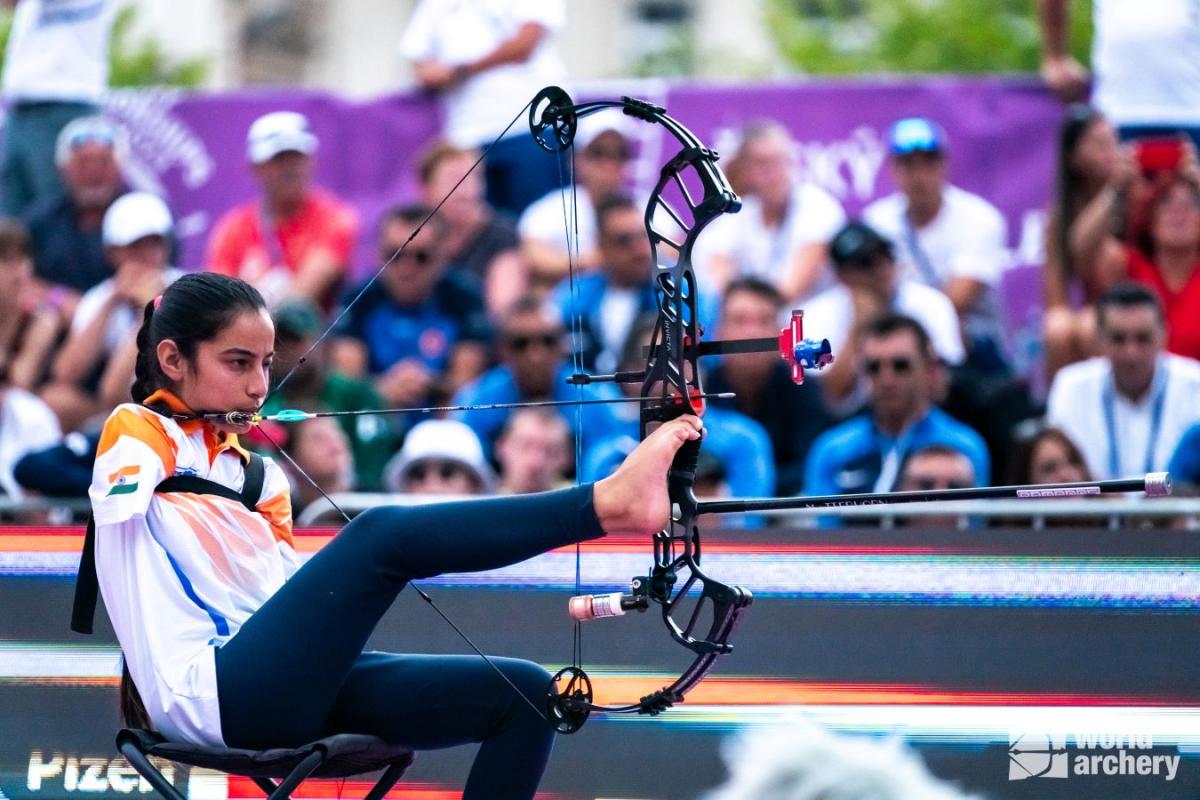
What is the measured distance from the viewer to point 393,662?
3.79 m

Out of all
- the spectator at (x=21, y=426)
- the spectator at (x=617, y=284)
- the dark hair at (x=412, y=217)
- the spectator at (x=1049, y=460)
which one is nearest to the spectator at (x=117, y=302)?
the spectator at (x=21, y=426)

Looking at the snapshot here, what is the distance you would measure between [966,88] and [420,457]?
10.3ft

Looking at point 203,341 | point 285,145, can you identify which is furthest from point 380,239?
point 203,341

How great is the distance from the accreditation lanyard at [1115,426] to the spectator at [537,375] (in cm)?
173

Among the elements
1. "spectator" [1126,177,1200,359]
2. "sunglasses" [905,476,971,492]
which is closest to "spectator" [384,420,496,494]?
"sunglasses" [905,476,971,492]

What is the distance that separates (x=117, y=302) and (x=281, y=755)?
448cm

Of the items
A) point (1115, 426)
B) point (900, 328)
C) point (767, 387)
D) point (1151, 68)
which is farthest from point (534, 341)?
point (1151, 68)

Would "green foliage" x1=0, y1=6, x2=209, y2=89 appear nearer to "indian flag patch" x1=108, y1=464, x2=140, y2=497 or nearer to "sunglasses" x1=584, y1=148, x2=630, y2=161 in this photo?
"sunglasses" x1=584, y1=148, x2=630, y2=161

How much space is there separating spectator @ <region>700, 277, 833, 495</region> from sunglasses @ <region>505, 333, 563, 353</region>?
0.61 metres

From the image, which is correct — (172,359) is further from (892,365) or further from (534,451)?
(892,365)

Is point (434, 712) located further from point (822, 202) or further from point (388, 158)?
point (388, 158)

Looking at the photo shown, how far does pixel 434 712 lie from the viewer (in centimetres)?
369

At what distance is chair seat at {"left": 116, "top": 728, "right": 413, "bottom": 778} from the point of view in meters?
3.53

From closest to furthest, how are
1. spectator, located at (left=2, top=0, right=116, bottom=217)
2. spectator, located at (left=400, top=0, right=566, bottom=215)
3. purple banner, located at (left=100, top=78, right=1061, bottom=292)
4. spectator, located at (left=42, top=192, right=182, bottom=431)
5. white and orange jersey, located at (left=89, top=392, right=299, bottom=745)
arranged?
white and orange jersey, located at (left=89, top=392, right=299, bottom=745), spectator, located at (left=42, top=192, right=182, bottom=431), purple banner, located at (left=100, top=78, right=1061, bottom=292), spectator, located at (left=400, top=0, right=566, bottom=215), spectator, located at (left=2, top=0, right=116, bottom=217)
